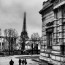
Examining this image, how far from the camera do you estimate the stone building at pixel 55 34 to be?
13336 millimetres

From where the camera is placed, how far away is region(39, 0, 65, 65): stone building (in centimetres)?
1334

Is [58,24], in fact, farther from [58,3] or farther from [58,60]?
[58,60]

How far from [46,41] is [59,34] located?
3.66 metres

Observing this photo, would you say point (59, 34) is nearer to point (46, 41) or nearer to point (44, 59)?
point (46, 41)

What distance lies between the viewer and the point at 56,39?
14242mm

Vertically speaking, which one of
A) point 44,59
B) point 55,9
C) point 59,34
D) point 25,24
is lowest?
point 44,59

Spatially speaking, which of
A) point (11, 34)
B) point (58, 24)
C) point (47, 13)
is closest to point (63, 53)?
point (58, 24)

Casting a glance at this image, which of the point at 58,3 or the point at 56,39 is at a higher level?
the point at 58,3

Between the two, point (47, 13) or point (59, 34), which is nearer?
point (59, 34)

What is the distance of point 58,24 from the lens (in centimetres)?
1395

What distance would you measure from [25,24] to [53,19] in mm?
105587

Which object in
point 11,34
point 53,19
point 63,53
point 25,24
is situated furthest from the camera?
point 25,24

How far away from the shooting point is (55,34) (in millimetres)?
14344

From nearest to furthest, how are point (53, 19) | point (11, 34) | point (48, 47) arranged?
point (53, 19), point (48, 47), point (11, 34)
